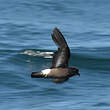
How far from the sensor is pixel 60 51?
51.2ft

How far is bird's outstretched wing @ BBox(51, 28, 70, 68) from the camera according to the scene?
1541 cm

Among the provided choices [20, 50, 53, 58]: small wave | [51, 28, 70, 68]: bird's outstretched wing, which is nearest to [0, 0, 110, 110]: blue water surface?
[20, 50, 53, 58]: small wave

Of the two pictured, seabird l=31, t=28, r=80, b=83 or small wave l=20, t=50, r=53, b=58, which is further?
small wave l=20, t=50, r=53, b=58

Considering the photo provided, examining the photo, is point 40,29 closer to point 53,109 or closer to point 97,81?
point 97,81

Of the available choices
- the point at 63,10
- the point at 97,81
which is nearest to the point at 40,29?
the point at 63,10

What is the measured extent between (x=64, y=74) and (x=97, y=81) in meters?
8.51

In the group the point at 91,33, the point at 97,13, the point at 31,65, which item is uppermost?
the point at 97,13

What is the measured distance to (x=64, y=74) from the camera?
1543 cm

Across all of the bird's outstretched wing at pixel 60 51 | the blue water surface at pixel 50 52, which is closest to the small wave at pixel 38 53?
the blue water surface at pixel 50 52

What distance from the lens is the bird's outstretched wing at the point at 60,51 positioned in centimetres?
1541

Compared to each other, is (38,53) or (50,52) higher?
(38,53)

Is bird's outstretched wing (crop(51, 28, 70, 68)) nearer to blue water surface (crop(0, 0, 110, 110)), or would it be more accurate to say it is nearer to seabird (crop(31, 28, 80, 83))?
seabird (crop(31, 28, 80, 83))

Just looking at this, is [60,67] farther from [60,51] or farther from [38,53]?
[38,53]

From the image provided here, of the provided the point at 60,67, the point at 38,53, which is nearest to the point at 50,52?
the point at 38,53
